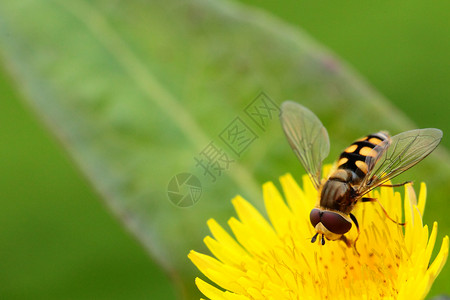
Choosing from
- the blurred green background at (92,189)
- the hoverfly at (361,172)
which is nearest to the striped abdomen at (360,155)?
the hoverfly at (361,172)

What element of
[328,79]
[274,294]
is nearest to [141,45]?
[328,79]

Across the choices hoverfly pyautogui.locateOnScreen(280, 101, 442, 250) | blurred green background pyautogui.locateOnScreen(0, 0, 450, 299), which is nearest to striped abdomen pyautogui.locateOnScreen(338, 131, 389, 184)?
hoverfly pyautogui.locateOnScreen(280, 101, 442, 250)

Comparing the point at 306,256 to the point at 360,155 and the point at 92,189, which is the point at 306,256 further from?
the point at 92,189

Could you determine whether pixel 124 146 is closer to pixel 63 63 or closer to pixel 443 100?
pixel 63 63

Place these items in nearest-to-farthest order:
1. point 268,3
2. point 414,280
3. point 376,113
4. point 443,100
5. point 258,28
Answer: point 414,280, point 376,113, point 258,28, point 443,100, point 268,3

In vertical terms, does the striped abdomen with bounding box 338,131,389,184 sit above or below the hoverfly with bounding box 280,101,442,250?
above

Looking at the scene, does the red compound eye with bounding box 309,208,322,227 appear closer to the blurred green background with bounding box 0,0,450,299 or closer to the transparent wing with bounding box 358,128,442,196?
the transparent wing with bounding box 358,128,442,196

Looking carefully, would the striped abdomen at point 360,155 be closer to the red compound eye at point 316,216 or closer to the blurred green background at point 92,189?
the red compound eye at point 316,216
